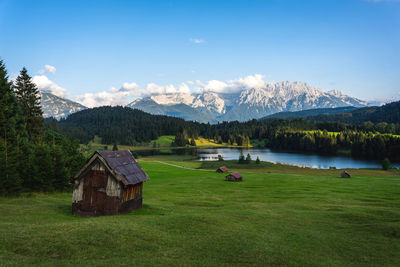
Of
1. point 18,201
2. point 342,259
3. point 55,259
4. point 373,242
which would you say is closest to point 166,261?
point 55,259

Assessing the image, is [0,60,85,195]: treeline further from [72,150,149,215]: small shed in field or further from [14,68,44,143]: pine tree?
[72,150,149,215]: small shed in field

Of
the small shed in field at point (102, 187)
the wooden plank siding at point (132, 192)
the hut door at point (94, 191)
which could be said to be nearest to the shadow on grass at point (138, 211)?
the small shed in field at point (102, 187)

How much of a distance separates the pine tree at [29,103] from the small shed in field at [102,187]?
152 ft

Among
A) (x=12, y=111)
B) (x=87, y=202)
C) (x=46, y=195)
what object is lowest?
(x=46, y=195)

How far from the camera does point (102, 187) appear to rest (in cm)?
2741

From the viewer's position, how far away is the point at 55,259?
46.5 ft

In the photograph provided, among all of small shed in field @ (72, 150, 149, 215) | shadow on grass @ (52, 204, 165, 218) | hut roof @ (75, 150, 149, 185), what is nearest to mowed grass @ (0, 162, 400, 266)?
shadow on grass @ (52, 204, 165, 218)

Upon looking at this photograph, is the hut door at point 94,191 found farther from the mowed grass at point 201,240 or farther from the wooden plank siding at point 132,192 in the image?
the mowed grass at point 201,240

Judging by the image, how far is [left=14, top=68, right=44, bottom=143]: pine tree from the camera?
65312 mm

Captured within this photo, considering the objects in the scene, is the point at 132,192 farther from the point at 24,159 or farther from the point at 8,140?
the point at 8,140

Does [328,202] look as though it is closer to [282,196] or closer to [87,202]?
[282,196]

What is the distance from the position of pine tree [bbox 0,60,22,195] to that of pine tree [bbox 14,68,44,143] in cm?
768

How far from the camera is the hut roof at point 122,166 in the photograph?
27.1 m

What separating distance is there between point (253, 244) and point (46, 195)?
34871 millimetres
